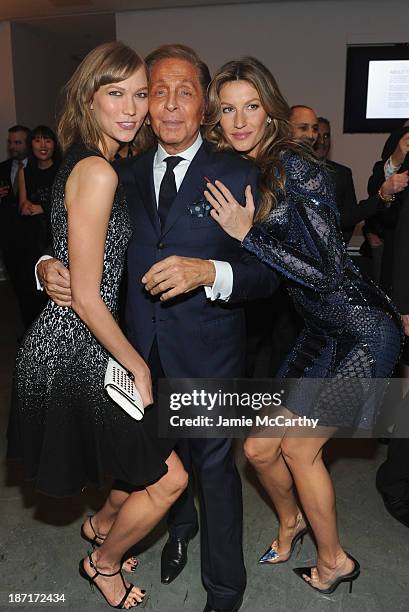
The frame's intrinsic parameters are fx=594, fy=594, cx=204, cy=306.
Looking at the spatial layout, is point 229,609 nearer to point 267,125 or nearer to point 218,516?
point 218,516

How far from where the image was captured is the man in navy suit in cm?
178

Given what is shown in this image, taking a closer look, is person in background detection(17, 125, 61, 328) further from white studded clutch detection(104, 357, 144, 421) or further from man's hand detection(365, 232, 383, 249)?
white studded clutch detection(104, 357, 144, 421)

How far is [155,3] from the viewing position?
7059 mm

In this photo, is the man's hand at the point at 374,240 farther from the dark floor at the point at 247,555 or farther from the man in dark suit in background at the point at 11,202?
the man in dark suit in background at the point at 11,202

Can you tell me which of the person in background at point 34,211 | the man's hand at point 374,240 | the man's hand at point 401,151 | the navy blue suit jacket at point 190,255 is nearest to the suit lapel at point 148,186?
the navy blue suit jacket at point 190,255

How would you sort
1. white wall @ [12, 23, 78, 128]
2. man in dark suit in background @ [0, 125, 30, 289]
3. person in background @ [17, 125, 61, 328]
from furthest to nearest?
white wall @ [12, 23, 78, 128]
man in dark suit in background @ [0, 125, 30, 289]
person in background @ [17, 125, 61, 328]

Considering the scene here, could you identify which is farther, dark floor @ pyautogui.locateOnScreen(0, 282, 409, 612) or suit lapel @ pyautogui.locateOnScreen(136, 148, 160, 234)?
dark floor @ pyautogui.locateOnScreen(0, 282, 409, 612)

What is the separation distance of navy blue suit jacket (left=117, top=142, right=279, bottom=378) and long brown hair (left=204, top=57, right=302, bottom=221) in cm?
8

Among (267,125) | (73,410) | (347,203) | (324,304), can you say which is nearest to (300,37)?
(347,203)

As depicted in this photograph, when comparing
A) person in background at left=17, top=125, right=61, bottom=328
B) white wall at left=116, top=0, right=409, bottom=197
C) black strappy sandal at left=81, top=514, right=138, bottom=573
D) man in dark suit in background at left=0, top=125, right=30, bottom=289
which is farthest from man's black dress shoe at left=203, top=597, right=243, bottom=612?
white wall at left=116, top=0, right=409, bottom=197

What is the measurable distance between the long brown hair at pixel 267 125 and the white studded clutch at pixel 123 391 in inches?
24.3

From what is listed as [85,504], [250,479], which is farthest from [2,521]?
[250,479]

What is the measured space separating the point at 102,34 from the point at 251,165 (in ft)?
28.7

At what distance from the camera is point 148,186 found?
1.84 m
